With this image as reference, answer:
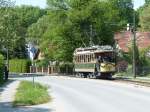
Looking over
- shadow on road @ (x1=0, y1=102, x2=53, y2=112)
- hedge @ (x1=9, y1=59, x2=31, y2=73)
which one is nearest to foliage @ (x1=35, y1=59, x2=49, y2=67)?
hedge @ (x1=9, y1=59, x2=31, y2=73)

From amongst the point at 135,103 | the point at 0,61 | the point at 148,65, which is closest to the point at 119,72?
the point at 148,65

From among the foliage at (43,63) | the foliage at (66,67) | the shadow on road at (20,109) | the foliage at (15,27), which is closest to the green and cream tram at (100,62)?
the foliage at (15,27)

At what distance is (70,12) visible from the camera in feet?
260

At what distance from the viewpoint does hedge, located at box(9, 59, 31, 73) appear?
95787 millimetres

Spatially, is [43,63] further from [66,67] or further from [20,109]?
[20,109]

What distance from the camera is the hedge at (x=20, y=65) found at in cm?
9579

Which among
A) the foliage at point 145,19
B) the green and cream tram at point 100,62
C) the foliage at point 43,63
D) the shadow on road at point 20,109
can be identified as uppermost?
the foliage at point 145,19

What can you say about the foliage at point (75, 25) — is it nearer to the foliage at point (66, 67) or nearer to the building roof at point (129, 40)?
the foliage at point (66, 67)

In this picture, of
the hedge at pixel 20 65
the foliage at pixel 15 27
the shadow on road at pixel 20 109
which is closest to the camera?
the shadow on road at pixel 20 109

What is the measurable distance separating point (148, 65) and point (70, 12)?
19.1 metres

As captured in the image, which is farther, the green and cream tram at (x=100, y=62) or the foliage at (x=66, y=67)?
the foliage at (x=66, y=67)

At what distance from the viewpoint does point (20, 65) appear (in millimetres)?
97562

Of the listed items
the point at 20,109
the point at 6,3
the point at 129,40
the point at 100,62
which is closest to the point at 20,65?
the point at 129,40

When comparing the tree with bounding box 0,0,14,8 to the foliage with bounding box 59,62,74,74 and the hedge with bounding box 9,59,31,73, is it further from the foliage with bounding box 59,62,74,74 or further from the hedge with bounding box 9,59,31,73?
the hedge with bounding box 9,59,31,73
